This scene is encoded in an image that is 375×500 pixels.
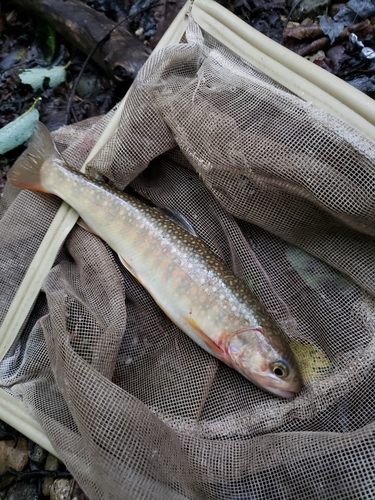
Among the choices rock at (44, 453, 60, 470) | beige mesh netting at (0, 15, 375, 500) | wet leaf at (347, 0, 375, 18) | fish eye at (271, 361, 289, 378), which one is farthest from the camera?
wet leaf at (347, 0, 375, 18)

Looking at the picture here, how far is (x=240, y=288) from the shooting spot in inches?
69.1

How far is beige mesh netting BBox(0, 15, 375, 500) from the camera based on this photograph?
139cm

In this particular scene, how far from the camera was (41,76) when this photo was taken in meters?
3.13

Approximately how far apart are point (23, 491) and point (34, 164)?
1.51 meters

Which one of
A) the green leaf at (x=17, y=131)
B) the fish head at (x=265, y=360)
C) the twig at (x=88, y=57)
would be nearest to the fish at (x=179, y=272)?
the fish head at (x=265, y=360)

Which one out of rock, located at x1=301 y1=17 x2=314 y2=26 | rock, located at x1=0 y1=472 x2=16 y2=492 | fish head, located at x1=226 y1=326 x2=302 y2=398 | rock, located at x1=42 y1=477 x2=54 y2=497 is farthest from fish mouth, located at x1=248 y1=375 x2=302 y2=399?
rock, located at x1=301 y1=17 x2=314 y2=26

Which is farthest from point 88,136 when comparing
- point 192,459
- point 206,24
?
point 192,459

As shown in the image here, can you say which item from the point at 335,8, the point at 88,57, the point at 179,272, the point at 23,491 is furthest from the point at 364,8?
the point at 23,491

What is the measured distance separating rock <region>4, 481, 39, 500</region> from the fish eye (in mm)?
1311

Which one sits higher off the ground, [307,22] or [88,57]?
[307,22]

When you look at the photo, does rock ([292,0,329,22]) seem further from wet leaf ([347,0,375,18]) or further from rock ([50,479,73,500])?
rock ([50,479,73,500])

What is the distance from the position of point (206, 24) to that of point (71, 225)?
3.70ft

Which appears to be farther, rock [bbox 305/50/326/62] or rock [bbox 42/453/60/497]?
rock [bbox 305/50/326/62]

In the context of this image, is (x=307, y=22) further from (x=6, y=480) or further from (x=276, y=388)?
(x=6, y=480)
